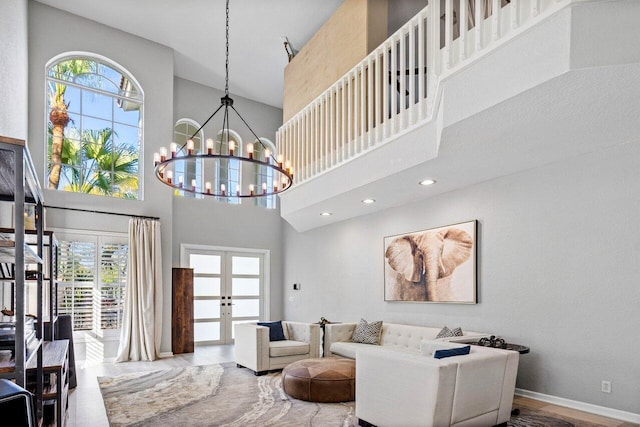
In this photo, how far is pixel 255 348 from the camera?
5949 mm

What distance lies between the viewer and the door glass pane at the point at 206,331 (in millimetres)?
8703

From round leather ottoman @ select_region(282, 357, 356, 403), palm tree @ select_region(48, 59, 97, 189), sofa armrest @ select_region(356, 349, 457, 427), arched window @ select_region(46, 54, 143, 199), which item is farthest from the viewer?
arched window @ select_region(46, 54, 143, 199)

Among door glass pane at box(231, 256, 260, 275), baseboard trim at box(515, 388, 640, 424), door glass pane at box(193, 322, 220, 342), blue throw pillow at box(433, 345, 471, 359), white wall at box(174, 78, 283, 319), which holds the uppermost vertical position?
white wall at box(174, 78, 283, 319)

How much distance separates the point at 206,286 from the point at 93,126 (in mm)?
3694

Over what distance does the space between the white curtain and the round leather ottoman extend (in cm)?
340

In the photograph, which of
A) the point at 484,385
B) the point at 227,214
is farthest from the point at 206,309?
the point at 484,385

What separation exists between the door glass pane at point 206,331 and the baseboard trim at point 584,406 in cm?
600

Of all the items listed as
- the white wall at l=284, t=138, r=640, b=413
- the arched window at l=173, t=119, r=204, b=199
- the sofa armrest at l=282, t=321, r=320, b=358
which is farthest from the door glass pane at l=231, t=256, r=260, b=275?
the white wall at l=284, t=138, r=640, b=413

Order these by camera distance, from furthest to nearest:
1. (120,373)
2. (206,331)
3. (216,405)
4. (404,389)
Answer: (206,331)
(120,373)
(216,405)
(404,389)

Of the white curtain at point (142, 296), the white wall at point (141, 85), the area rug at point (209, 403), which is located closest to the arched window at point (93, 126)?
the white wall at point (141, 85)

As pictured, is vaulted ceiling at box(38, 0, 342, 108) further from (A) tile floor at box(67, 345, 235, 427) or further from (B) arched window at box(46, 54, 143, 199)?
(A) tile floor at box(67, 345, 235, 427)

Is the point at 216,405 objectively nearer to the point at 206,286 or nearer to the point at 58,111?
the point at 206,286

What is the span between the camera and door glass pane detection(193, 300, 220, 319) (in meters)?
8.73

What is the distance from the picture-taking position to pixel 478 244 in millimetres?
5473
